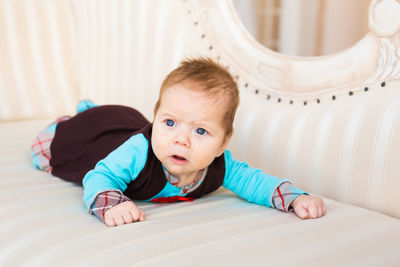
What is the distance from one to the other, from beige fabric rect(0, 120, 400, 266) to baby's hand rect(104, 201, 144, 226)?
0.02m

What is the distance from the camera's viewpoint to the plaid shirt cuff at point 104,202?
1.03 m

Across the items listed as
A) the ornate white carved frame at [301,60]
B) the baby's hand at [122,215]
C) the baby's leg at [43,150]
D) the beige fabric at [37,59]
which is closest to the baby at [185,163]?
the baby's hand at [122,215]

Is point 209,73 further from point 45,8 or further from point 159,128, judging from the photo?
point 45,8

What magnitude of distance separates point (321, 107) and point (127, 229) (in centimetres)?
69

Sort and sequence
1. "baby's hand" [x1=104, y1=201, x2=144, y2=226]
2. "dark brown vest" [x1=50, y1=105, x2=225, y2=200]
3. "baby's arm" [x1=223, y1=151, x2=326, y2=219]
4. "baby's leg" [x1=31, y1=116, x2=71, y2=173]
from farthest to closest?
"baby's leg" [x1=31, y1=116, x2=71, y2=173] < "dark brown vest" [x1=50, y1=105, x2=225, y2=200] < "baby's arm" [x1=223, y1=151, x2=326, y2=219] < "baby's hand" [x1=104, y1=201, x2=144, y2=226]

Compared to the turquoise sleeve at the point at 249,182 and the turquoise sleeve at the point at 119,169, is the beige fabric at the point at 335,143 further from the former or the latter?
the turquoise sleeve at the point at 119,169

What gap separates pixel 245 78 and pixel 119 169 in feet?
1.98

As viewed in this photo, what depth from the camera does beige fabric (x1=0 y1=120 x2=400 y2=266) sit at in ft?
2.77

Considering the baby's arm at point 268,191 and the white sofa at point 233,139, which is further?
the baby's arm at point 268,191

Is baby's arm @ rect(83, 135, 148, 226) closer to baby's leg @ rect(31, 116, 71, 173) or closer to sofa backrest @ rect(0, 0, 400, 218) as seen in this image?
baby's leg @ rect(31, 116, 71, 173)

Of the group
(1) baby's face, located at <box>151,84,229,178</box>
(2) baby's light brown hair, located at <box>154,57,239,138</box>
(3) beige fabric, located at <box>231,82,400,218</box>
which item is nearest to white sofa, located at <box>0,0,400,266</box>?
(3) beige fabric, located at <box>231,82,400,218</box>

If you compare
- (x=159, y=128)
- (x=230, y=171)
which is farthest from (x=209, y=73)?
(x=230, y=171)

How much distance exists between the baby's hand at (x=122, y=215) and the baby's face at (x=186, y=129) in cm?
15

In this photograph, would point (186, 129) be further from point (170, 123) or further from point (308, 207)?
point (308, 207)
